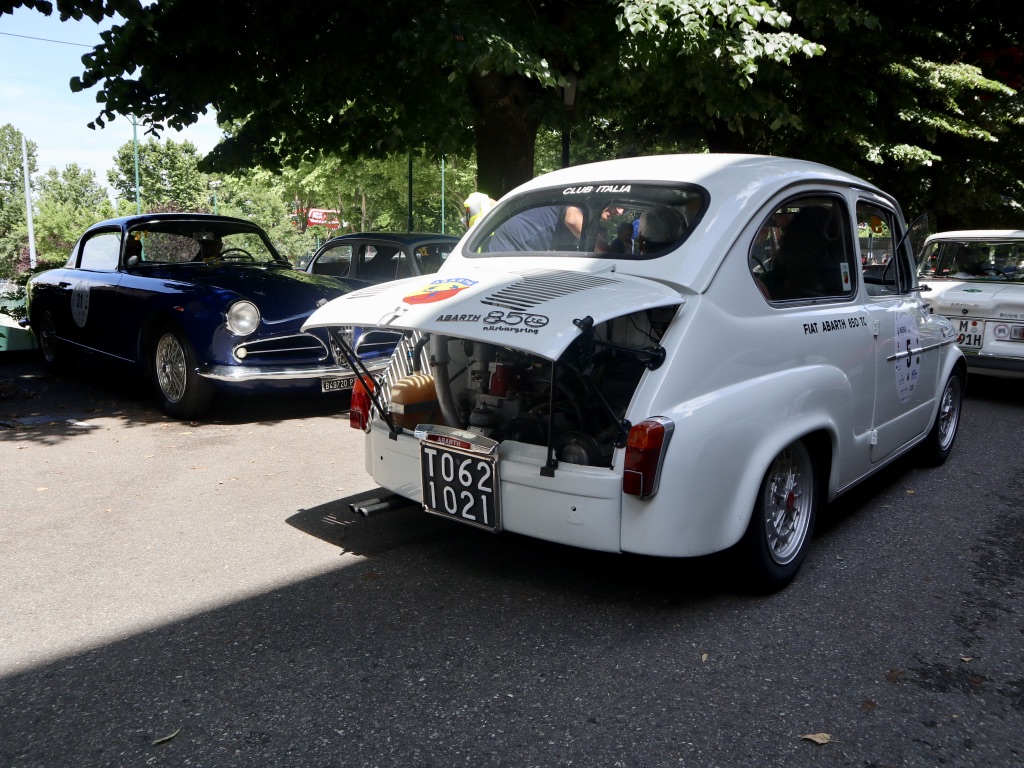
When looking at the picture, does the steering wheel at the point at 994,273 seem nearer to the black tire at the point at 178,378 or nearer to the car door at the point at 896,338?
the car door at the point at 896,338

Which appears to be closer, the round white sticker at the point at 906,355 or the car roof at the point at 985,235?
the round white sticker at the point at 906,355

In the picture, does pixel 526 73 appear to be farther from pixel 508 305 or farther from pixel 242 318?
pixel 508 305

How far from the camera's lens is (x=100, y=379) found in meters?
9.45

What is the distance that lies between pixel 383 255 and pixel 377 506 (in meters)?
5.49

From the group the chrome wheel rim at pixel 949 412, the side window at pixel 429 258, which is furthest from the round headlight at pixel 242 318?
the chrome wheel rim at pixel 949 412

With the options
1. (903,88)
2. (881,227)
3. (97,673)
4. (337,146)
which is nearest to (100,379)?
(337,146)

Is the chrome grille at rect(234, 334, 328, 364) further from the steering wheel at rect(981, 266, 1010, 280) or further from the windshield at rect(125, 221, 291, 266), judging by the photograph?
the steering wheel at rect(981, 266, 1010, 280)

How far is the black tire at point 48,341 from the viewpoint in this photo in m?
9.67

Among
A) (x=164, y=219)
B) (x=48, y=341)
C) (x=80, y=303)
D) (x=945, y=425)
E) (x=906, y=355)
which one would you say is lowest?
(x=945, y=425)

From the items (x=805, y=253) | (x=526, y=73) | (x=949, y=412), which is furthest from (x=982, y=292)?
(x=805, y=253)

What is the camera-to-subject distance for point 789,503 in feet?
12.7

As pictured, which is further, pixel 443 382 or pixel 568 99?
pixel 568 99

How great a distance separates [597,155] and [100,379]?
44.7 ft

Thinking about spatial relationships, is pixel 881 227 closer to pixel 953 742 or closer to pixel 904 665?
pixel 904 665
